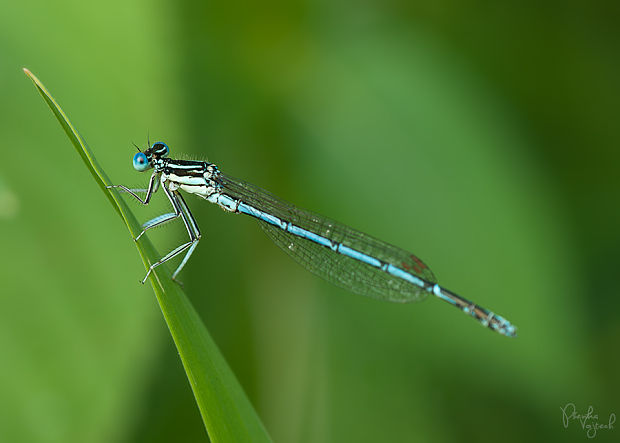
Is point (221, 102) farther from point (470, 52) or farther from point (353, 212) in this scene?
point (470, 52)

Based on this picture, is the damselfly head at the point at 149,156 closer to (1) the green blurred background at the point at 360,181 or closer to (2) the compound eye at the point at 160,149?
(2) the compound eye at the point at 160,149

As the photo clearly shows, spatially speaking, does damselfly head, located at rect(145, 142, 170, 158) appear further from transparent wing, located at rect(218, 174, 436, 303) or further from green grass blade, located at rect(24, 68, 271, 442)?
green grass blade, located at rect(24, 68, 271, 442)

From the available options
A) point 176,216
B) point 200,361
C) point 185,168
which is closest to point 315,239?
point 185,168

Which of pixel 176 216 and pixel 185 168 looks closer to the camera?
pixel 176 216

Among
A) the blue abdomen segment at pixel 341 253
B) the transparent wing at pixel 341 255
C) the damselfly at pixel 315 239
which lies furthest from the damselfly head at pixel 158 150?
the transparent wing at pixel 341 255

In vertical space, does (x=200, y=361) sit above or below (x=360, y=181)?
below

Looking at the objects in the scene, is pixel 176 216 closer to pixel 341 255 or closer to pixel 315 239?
pixel 315 239
